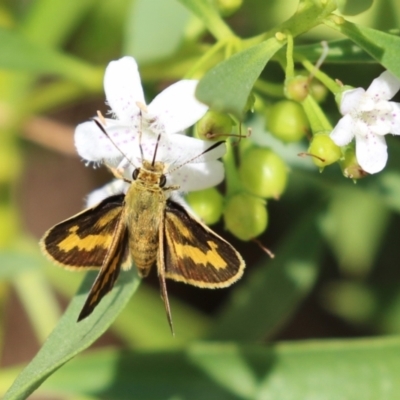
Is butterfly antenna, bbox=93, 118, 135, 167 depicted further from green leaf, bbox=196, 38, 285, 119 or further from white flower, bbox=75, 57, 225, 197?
green leaf, bbox=196, 38, 285, 119

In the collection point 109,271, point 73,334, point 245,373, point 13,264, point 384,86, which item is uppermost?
point 384,86

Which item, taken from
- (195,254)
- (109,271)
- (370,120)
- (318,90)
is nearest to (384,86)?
(370,120)

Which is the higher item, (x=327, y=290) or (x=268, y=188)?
(x=268, y=188)

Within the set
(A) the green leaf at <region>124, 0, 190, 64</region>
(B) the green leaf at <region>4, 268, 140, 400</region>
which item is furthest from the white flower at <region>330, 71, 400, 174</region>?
(A) the green leaf at <region>124, 0, 190, 64</region>

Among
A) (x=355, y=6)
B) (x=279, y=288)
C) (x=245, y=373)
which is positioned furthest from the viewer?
(x=279, y=288)

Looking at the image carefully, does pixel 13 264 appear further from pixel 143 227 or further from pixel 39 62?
pixel 143 227

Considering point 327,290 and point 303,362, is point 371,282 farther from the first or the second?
point 303,362

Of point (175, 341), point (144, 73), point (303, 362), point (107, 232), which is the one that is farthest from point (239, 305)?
point (107, 232)
